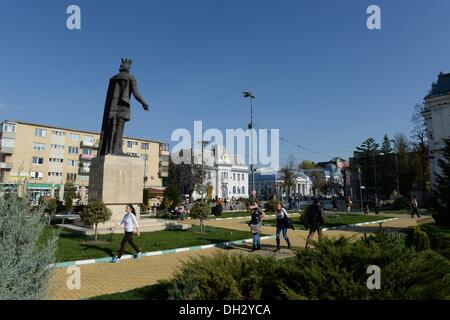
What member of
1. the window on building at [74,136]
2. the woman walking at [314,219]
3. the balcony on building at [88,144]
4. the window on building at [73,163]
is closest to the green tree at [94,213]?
the woman walking at [314,219]

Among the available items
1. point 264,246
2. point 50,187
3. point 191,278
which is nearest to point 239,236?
point 264,246

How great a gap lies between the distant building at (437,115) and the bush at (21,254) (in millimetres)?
46165

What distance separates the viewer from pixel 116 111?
1573 cm

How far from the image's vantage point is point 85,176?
60031 millimetres

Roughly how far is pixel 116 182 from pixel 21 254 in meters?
11.4

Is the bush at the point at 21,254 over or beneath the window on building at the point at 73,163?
beneath

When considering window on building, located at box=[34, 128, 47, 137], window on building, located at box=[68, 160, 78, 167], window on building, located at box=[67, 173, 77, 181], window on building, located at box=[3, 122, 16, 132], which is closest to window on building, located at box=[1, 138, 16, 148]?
window on building, located at box=[3, 122, 16, 132]

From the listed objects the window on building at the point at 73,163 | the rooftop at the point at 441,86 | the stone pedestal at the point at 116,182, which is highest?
the rooftop at the point at 441,86

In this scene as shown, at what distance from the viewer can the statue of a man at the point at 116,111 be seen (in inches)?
615

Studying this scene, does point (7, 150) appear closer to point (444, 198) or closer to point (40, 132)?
point (40, 132)

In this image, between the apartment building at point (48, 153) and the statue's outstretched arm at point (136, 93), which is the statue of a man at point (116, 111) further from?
the apartment building at point (48, 153)

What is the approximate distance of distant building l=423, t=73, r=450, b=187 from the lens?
137ft

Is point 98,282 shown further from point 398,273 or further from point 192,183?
point 192,183

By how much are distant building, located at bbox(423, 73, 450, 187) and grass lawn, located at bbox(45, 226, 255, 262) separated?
38249mm
